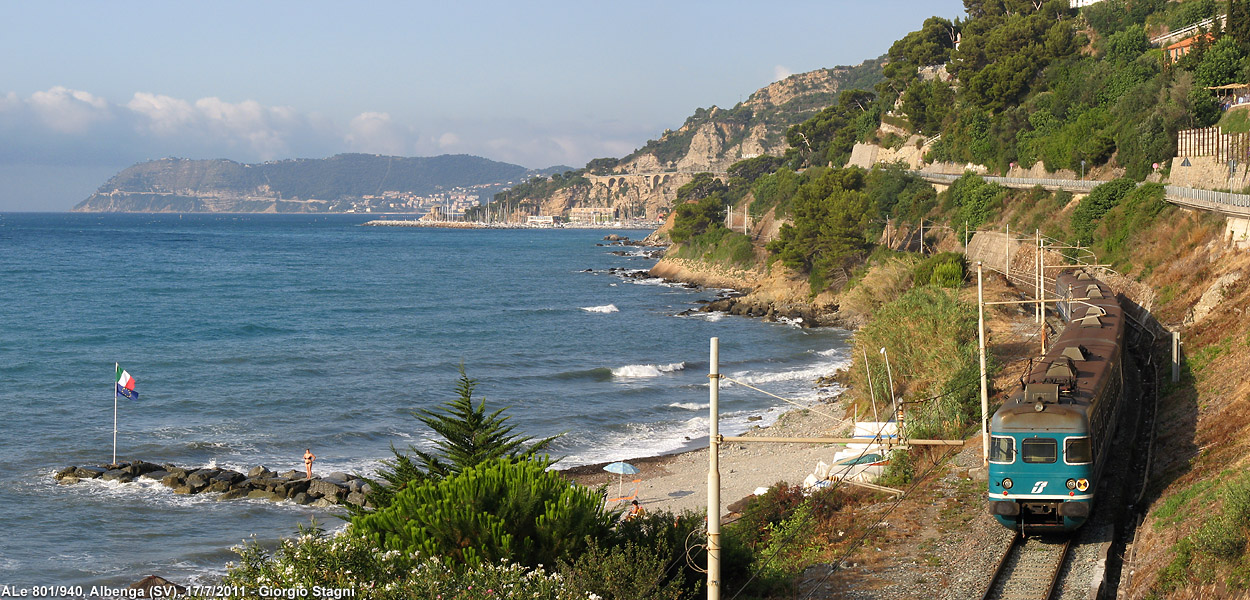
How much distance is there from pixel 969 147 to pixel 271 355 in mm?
59579

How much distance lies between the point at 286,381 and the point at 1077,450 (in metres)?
38.7

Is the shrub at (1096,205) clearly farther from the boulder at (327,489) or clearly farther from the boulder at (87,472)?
the boulder at (87,472)

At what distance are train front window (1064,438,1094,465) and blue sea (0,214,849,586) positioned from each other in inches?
706

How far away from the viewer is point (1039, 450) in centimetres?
1678

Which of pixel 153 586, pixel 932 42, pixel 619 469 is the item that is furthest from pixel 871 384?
pixel 932 42

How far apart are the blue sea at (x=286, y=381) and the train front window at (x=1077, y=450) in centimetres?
1793

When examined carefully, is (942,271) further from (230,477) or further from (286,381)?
(230,477)

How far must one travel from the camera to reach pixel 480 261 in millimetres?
142750

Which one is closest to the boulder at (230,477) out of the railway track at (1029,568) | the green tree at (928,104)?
the railway track at (1029,568)

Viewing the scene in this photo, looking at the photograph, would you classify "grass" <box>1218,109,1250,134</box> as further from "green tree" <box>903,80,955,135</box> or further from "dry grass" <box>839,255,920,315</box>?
"green tree" <box>903,80,955,135</box>

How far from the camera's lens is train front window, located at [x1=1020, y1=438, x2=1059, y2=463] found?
16.7m

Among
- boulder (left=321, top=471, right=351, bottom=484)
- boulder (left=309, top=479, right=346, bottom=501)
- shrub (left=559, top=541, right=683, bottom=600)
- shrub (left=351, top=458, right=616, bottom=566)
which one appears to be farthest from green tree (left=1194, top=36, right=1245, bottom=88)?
shrub (left=559, top=541, right=683, bottom=600)

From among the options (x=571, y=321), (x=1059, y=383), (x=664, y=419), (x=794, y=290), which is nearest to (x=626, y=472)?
(x=664, y=419)

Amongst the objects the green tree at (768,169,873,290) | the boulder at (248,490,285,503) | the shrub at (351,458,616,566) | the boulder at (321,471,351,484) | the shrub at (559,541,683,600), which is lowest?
the boulder at (248,490,285,503)
